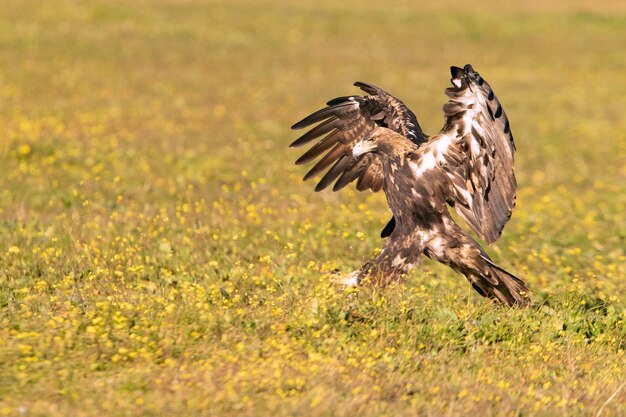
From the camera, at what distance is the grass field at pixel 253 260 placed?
645 cm

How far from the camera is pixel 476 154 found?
8.22 meters

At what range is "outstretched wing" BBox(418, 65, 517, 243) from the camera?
802 centimetres

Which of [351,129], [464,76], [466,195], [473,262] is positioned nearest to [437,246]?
[473,262]

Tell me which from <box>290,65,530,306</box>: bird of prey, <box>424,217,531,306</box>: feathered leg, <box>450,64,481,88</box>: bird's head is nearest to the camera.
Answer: <box>450,64,481,88</box>: bird's head

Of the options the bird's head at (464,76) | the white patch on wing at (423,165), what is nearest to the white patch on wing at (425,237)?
the white patch on wing at (423,165)

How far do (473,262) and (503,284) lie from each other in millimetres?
321

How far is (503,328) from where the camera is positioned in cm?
783

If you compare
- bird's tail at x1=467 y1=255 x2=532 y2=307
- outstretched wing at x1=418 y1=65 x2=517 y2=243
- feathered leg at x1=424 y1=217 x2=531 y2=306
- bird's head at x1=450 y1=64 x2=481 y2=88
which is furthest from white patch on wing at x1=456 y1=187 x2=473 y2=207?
bird's head at x1=450 y1=64 x2=481 y2=88

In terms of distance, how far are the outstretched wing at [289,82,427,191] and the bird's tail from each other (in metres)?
1.77

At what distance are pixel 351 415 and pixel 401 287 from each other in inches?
90.2

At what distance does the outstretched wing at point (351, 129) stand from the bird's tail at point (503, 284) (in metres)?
1.77

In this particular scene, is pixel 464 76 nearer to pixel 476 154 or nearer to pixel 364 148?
pixel 476 154

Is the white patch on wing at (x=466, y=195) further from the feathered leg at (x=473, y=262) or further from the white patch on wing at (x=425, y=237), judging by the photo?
the white patch on wing at (x=425, y=237)

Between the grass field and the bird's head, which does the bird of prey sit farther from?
the grass field
